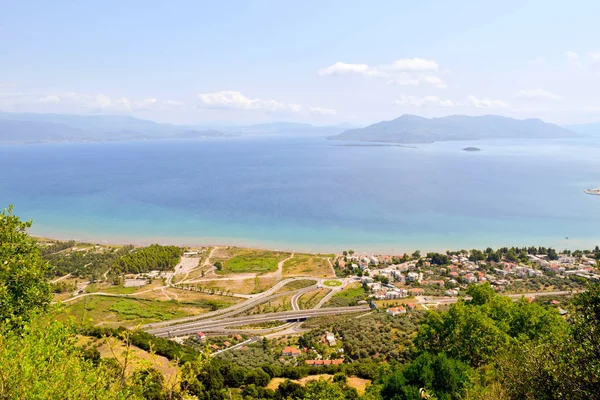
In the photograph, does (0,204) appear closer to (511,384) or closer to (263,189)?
(263,189)

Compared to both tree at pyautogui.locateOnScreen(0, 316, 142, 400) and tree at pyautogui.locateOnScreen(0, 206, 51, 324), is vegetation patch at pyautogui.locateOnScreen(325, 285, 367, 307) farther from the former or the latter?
tree at pyautogui.locateOnScreen(0, 316, 142, 400)

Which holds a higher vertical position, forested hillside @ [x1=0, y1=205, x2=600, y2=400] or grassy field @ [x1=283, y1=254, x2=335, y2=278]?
forested hillside @ [x1=0, y1=205, x2=600, y2=400]

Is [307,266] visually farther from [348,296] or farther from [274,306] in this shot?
[274,306]

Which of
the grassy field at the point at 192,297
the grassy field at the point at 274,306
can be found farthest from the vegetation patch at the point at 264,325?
the grassy field at the point at 192,297

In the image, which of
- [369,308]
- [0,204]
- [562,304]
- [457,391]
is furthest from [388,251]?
[0,204]

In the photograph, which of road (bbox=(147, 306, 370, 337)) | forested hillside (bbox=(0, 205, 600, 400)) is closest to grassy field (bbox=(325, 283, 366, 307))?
road (bbox=(147, 306, 370, 337))

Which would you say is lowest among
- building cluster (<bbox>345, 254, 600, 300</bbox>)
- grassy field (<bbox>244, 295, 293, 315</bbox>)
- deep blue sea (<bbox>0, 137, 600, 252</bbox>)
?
grassy field (<bbox>244, 295, 293, 315</bbox>)
